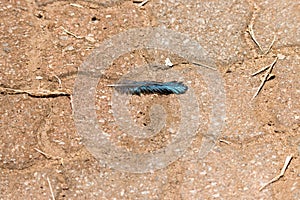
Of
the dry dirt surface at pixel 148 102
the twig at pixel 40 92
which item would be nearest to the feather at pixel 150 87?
the dry dirt surface at pixel 148 102

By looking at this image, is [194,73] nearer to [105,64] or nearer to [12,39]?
[105,64]

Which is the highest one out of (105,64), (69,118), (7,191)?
(105,64)

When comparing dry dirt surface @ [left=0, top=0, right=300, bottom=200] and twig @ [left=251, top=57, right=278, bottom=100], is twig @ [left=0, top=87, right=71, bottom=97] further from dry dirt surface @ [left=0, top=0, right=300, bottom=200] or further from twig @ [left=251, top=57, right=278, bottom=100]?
twig @ [left=251, top=57, right=278, bottom=100]

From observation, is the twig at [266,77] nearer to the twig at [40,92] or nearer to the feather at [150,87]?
the feather at [150,87]

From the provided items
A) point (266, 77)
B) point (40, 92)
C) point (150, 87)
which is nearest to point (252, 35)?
point (266, 77)

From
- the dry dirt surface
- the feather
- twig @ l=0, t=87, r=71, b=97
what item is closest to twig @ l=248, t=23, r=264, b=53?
the dry dirt surface

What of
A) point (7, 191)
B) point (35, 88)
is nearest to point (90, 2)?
point (35, 88)
